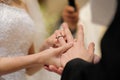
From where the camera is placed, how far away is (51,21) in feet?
7.48

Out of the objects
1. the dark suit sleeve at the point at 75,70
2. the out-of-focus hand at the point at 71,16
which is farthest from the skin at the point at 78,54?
the out-of-focus hand at the point at 71,16

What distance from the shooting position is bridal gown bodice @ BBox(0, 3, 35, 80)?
120 cm

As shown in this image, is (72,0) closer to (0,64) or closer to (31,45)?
(31,45)

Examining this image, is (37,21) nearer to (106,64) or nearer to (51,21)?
(51,21)

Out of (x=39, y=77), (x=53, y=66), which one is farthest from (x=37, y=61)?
(x=39, y=77)

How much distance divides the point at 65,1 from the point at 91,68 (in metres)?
1.93

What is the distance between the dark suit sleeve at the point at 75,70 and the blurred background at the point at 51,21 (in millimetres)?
180

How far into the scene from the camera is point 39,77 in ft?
4.71

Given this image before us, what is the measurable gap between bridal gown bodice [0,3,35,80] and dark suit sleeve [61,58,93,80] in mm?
448

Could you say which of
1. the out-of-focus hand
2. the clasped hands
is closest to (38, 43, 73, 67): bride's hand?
the clasped hands

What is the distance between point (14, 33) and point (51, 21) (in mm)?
1066

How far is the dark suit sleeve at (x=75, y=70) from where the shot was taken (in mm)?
731

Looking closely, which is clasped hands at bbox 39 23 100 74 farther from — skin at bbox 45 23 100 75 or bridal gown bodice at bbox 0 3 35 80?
bridal gown bodice at bbox 0 3 35 80

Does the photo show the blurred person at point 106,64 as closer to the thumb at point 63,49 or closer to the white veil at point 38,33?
the thumb at point 63,49
